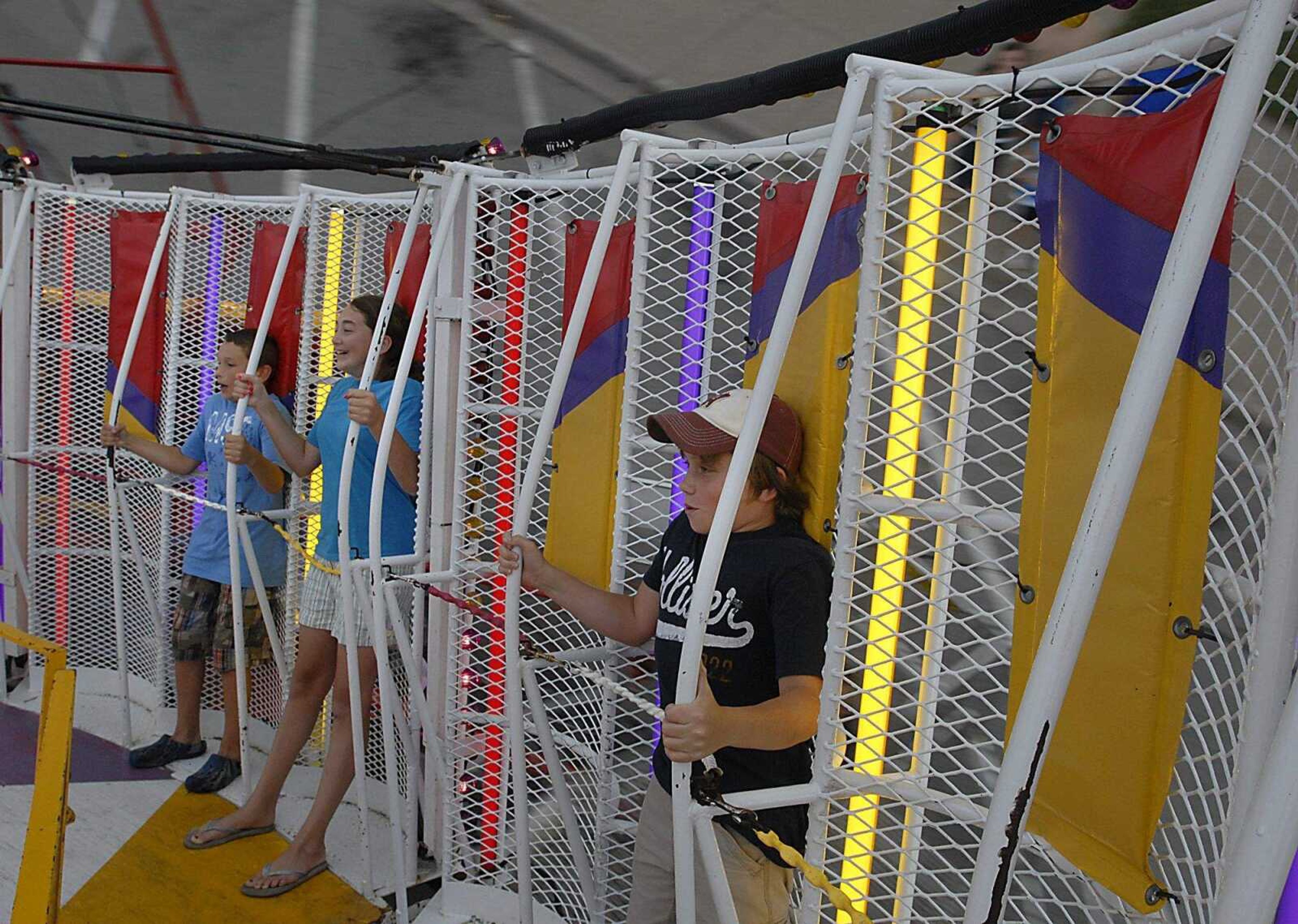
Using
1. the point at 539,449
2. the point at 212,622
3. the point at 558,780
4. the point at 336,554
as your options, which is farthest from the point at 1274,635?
the point at 212,622

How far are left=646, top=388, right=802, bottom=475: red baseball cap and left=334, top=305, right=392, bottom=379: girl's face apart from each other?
1.49 meters

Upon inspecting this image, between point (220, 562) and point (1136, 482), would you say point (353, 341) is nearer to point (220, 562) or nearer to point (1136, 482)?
point (220, 562)

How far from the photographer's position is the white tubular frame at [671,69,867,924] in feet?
4.61

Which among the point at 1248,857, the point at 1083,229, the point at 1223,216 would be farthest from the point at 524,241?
the point at 1248,857

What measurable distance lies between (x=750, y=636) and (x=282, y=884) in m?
1.91

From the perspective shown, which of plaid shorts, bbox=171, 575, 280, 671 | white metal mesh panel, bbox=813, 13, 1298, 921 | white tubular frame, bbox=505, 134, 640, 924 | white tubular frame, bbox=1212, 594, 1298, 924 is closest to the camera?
white tubular frame, bbox=1212, 594, 1298, 924

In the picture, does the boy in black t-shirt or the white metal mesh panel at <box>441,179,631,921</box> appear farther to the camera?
the white metal mesh panel at <box>441,179,631,921</box>

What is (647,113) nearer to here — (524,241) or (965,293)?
(524,241)

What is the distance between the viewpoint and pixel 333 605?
9.77 ft

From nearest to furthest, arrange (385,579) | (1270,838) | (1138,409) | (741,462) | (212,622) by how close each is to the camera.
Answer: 1. (1270,838)
2. (1138,409)
3. (741,462)
4. (385,579)
5. (212,622)

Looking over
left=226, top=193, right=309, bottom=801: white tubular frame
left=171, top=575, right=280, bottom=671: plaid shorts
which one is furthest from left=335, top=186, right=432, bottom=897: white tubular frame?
left=171, top=575, right=280, bottom=671: plaid shorts

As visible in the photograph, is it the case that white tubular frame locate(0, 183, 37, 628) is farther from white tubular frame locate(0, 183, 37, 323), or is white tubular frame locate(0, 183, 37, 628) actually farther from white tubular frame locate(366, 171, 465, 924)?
white tubular frame locate(366, 171, 465, 924)

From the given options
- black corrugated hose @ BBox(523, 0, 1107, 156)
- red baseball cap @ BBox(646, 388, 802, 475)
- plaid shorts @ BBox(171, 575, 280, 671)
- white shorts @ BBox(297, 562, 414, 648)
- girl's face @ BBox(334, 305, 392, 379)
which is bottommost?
plaid shorts @ BBox(171, 575, 280, 671)

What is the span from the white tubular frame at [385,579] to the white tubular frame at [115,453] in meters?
1.51
